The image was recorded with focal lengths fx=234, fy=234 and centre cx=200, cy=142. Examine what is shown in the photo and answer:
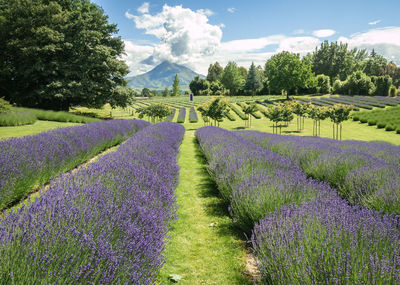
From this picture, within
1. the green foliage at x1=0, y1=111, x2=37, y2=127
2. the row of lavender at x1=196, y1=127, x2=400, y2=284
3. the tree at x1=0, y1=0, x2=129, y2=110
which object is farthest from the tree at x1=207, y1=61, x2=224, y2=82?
the row of lavender at x1=196, y1=127, x2=400, y2=284

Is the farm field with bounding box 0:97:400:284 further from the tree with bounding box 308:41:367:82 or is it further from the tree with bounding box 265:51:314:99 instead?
the tree with bounding box 308:41:367:82

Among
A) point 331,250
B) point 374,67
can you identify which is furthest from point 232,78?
point 331,250

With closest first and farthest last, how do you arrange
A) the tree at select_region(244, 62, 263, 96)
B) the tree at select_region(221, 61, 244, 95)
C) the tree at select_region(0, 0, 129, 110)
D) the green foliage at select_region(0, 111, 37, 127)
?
1. the green foliage at select_region(0, 111, 37, 127)
2. the tree at select_region(0, 0, 129, 110)
3. the tree at select_region(244, 62, 263, 96)
4. the tree at select_region(221, 61, 244, 95)

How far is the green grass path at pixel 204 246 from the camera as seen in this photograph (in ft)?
9.05

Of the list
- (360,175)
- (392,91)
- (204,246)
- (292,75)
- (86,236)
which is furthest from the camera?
(392,91)

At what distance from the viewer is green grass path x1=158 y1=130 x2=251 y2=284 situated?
9.05 feet

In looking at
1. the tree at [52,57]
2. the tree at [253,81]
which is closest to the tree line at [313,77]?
the tree at [253,81]

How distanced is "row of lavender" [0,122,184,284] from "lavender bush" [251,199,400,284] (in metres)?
1.01

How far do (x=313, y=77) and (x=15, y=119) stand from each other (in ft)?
175

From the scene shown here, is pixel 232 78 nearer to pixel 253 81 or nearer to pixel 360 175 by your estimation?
pixel 253 81

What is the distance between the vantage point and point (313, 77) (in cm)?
5106

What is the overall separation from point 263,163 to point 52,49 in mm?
21500

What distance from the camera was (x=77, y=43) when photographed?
71.7 ft

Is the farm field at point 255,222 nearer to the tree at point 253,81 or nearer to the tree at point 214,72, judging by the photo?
the tree at point 253,81
